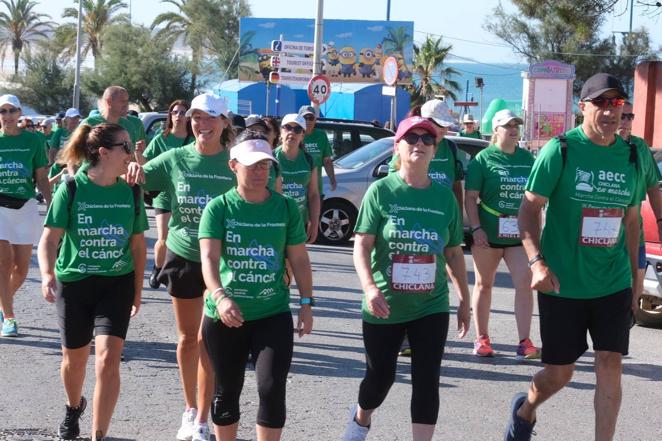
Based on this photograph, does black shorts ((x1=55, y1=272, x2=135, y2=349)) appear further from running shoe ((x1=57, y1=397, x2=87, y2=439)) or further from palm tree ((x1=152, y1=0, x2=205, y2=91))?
palm tree ((x1=152, y1=0, x2=205, y2=91))

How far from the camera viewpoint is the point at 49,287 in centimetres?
593

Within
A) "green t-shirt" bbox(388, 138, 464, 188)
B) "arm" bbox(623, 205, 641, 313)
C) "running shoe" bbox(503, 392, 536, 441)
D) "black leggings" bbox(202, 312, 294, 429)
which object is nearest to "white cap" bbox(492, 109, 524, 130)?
"green t-shirt" bbox(388, 138, 464, 188)

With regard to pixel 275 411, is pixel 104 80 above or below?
above

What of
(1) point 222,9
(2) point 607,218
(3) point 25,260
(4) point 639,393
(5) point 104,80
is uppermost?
(1) point 222,9

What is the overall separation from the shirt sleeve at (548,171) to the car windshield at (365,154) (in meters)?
11.0

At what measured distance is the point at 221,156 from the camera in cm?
659

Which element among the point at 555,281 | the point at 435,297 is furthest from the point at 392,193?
the point at 555,281

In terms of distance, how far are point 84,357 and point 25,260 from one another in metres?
3.54

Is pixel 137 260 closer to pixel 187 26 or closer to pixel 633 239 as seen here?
pixel 633 239

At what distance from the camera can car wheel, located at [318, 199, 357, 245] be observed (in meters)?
17.1

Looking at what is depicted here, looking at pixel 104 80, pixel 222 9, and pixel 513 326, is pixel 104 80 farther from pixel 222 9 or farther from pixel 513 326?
pixel 513 326

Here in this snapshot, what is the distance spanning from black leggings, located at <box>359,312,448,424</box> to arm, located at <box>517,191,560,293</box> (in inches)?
20.5

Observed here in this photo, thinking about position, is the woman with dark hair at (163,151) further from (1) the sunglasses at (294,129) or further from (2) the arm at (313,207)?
(2) the arm at (313,207)

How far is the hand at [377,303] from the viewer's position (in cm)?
539
